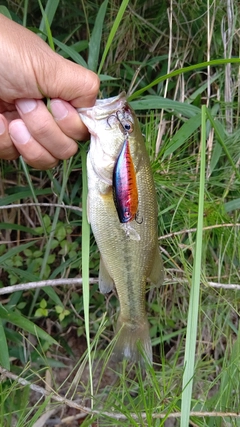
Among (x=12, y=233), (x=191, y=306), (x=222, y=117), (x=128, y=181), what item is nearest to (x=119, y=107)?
(x=128, y=181)

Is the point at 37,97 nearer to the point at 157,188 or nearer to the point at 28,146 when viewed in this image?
the point at 28,146

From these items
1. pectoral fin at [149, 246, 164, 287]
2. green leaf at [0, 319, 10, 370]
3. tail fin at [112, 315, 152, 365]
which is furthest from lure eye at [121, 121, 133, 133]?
green leaf at [0, 319, 10, 370]

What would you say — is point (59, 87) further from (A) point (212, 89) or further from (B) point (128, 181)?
(A) point (212, 89)

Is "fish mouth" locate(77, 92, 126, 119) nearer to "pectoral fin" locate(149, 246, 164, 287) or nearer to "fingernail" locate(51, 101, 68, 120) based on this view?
"fingernail" locate(51, 101, 68, 120)

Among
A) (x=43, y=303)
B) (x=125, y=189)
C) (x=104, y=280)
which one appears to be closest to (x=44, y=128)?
(x=125, y=189)

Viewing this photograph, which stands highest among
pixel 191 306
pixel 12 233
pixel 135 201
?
pixel 135 201

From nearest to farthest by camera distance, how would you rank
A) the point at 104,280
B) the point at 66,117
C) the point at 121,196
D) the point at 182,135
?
the point at 121,196 → the point at 66,117 → the point at 104,280 → the point at 182,135
